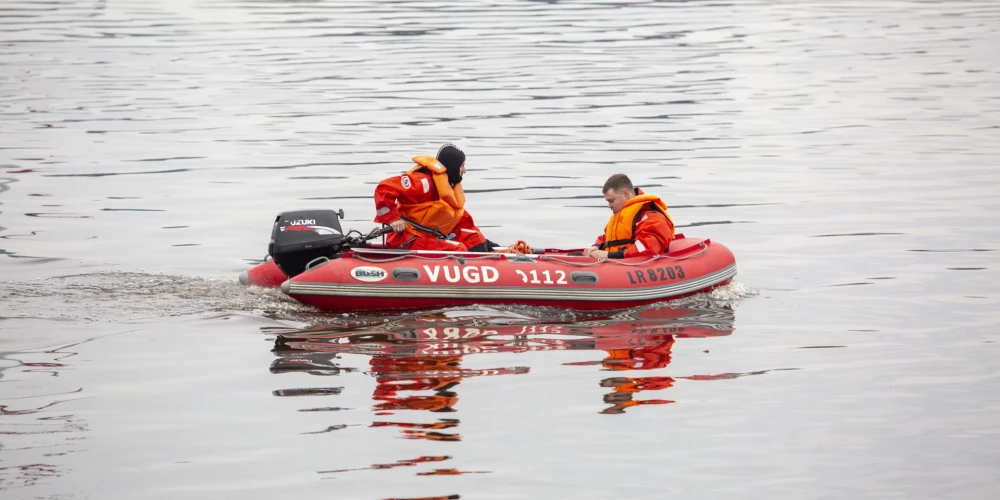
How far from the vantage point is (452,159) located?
10.6m

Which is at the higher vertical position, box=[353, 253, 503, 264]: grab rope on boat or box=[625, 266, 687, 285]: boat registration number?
box=[353, 253, 503, 264]: grab rope on boat

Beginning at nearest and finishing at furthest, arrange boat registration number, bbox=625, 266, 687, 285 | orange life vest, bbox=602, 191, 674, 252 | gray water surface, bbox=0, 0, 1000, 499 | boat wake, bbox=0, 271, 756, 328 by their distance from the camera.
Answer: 1. gray water surface, bbox=0, 0, 1000, 499
2. boat wake, bbox=0, 271, 756, 328
3. boat registration number, bbox=625, 266, 687, 285
4. orange life vest, bbox=602, 191, 674, 252

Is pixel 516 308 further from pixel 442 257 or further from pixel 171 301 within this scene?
pixel 171 301

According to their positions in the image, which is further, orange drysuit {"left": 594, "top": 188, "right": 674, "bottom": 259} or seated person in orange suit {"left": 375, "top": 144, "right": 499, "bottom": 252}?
orange drysuit {"left": 594, "top": 188, "right": 674, "bottom": 259}

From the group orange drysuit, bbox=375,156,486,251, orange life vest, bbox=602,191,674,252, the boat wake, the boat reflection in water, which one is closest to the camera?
the boat reflection in water

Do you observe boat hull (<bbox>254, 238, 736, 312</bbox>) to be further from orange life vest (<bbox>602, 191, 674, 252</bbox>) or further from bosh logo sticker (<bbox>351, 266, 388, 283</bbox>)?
orange life vest (<bbox>602, 191, 674, 252</bbox>)

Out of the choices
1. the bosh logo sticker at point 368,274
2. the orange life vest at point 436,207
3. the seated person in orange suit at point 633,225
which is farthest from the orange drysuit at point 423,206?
the seated person in orange suit at point 633,225

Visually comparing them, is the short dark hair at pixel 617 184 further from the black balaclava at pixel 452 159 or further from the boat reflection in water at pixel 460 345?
the black balaclava at pixel 452 159

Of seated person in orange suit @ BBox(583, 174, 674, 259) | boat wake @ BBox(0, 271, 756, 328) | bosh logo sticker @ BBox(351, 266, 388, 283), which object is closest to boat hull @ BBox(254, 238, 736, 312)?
bosh logo sticker @ BBox(351, 266, 388, 283)

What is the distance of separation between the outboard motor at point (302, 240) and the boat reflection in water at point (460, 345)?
0.73 meters

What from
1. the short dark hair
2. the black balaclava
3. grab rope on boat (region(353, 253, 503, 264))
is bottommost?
grab rope on boat (region(353, 253, 503, 264))

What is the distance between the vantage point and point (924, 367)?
8.76 m

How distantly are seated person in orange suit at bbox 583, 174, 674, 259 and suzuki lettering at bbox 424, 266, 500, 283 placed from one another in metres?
0.97

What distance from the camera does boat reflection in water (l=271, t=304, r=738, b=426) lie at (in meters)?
8.01
